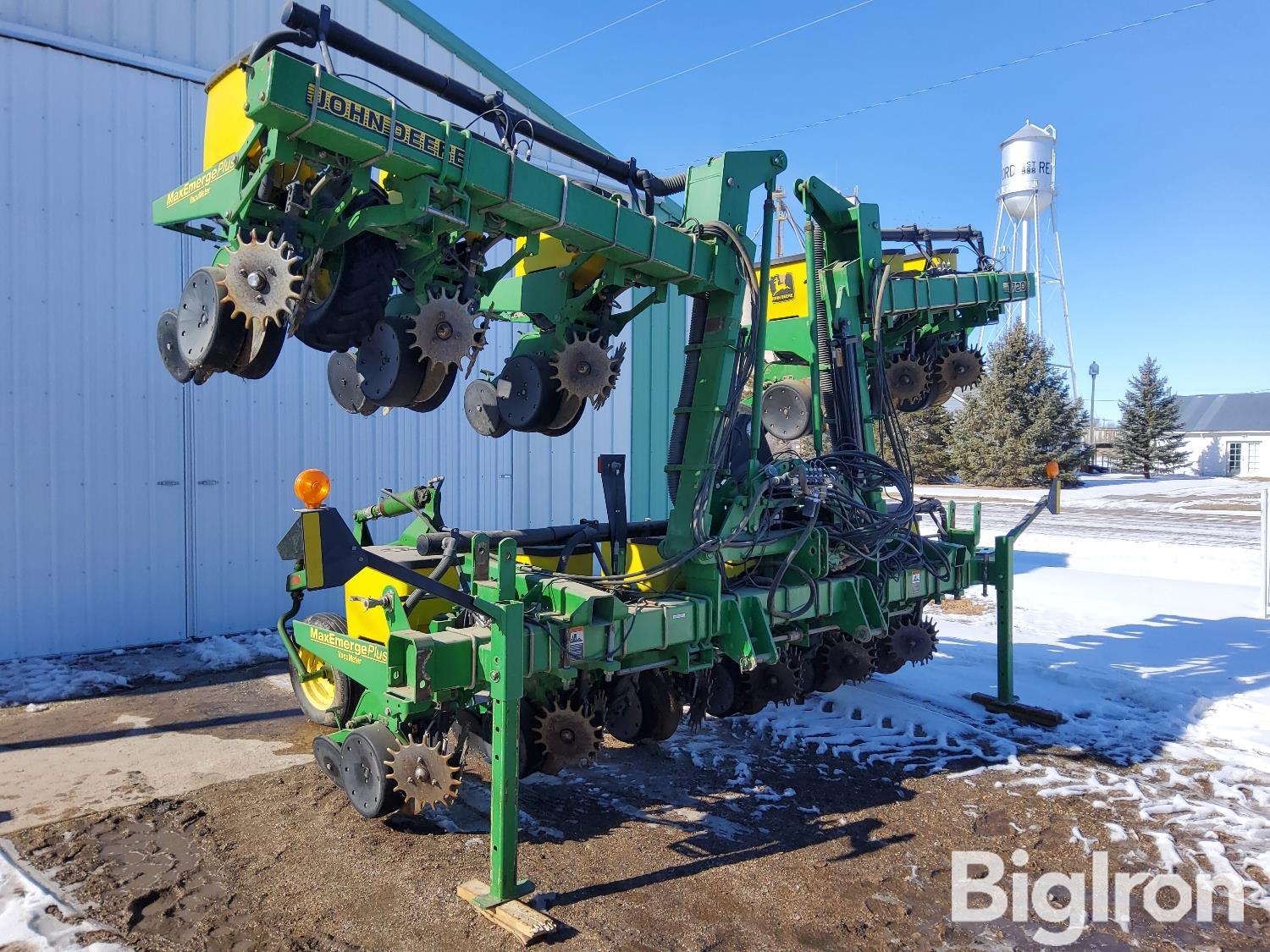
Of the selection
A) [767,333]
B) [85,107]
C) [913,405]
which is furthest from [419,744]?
[85,107]

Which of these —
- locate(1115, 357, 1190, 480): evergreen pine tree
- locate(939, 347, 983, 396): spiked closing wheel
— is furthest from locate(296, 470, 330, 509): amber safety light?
locate(1115, 357, 1190, 480): evergreen pine tree

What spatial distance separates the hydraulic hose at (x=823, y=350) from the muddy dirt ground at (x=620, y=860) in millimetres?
2249

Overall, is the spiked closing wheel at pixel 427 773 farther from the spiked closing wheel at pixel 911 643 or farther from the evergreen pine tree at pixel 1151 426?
the evergreen pine tree at pixel 1151 426

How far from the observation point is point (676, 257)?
443cm

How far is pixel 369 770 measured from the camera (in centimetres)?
395

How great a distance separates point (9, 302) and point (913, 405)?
7.54 metres

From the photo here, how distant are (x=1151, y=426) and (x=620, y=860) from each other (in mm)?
45273

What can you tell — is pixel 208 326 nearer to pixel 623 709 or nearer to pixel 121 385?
pixel 623 709

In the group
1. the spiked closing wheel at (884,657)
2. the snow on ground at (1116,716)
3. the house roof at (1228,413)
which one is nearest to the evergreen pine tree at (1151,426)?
the house roof at (1228,413)

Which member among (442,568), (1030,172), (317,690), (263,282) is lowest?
(317,690)

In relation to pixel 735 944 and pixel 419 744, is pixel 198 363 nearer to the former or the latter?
pixel 419 744

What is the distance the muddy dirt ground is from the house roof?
175 ft

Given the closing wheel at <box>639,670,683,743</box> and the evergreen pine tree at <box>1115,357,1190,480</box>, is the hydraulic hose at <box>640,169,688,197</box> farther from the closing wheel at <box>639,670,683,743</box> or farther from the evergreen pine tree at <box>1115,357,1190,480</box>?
the evergreen pine tree at <box>1115,357,1190,480</box>
